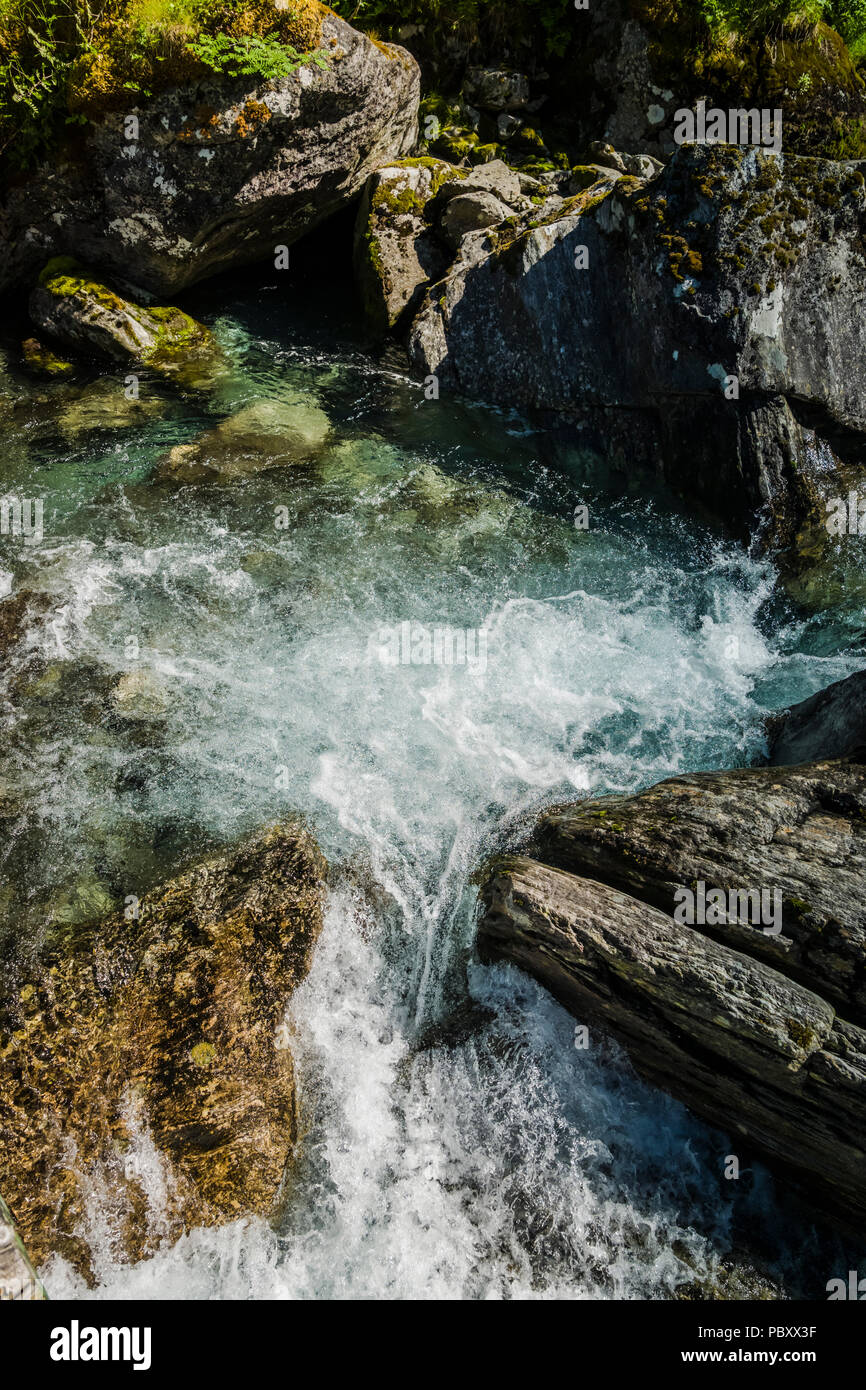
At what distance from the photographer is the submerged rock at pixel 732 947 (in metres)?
5.21

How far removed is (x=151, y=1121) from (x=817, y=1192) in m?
4.51

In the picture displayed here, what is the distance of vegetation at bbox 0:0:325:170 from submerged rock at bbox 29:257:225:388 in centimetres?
209

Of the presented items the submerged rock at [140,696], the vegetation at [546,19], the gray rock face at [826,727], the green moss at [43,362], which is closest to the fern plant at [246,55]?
the vegetation at [546,19]

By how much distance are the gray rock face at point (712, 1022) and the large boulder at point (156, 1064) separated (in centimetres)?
194

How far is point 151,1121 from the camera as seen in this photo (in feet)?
18.3

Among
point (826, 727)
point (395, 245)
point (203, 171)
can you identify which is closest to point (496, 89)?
point (395, 245)

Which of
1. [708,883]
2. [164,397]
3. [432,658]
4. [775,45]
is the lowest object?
[708,883]

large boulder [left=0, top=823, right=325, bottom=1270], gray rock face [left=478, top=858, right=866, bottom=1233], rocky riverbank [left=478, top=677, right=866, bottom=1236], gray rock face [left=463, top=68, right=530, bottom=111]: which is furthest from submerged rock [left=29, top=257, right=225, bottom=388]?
gray rock face [left=478, top=858, right=866, bottom=1233]

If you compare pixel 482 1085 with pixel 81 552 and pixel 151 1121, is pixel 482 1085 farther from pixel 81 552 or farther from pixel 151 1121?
pixel 81 552

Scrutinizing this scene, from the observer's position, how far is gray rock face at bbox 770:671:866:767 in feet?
23.2

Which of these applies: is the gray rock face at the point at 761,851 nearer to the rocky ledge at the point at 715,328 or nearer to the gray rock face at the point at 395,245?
the rocky ledge at the point at 715,328

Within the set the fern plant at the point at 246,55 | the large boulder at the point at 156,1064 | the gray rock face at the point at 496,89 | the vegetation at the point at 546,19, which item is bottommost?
the large boulder at the point at 156,1064

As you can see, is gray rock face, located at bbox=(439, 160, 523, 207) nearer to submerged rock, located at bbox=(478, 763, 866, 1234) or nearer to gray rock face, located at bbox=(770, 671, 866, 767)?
gray rock face, located at bbox=(770, 671, 866, 767)
